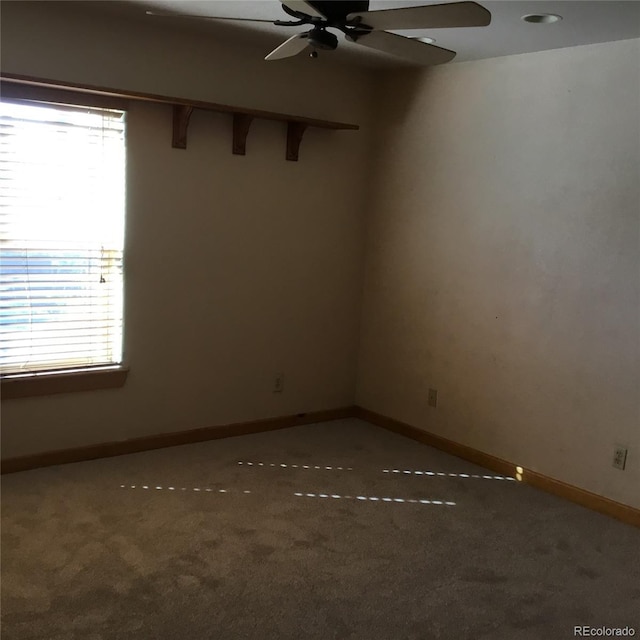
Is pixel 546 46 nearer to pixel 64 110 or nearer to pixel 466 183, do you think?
pixel 466 183

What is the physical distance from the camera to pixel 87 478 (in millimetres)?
3615

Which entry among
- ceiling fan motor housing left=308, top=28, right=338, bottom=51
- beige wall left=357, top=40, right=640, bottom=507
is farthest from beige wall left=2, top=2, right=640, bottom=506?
ceiling fan motor housing left=308, top=28, right=338, bottom=51

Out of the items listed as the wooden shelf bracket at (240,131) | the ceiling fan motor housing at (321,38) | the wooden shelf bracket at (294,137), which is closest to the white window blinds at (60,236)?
the wooden shelf bracket at (240,131)

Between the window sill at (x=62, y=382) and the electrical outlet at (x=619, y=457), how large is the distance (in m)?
2.56

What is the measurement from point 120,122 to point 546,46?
2201mm

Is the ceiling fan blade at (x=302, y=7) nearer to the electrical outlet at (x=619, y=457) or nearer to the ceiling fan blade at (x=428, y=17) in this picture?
the ceiling fan blade at (x=428, y=17)

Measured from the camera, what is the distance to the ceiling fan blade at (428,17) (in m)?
2.08

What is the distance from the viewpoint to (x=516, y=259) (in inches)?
153

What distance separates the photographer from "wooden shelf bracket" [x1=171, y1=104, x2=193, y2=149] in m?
3.81

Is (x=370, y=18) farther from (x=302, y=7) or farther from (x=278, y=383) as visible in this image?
(x=278, y=383)

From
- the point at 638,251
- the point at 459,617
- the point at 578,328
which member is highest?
the point at 638,251

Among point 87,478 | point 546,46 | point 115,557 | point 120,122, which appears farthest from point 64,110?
point 546,46
